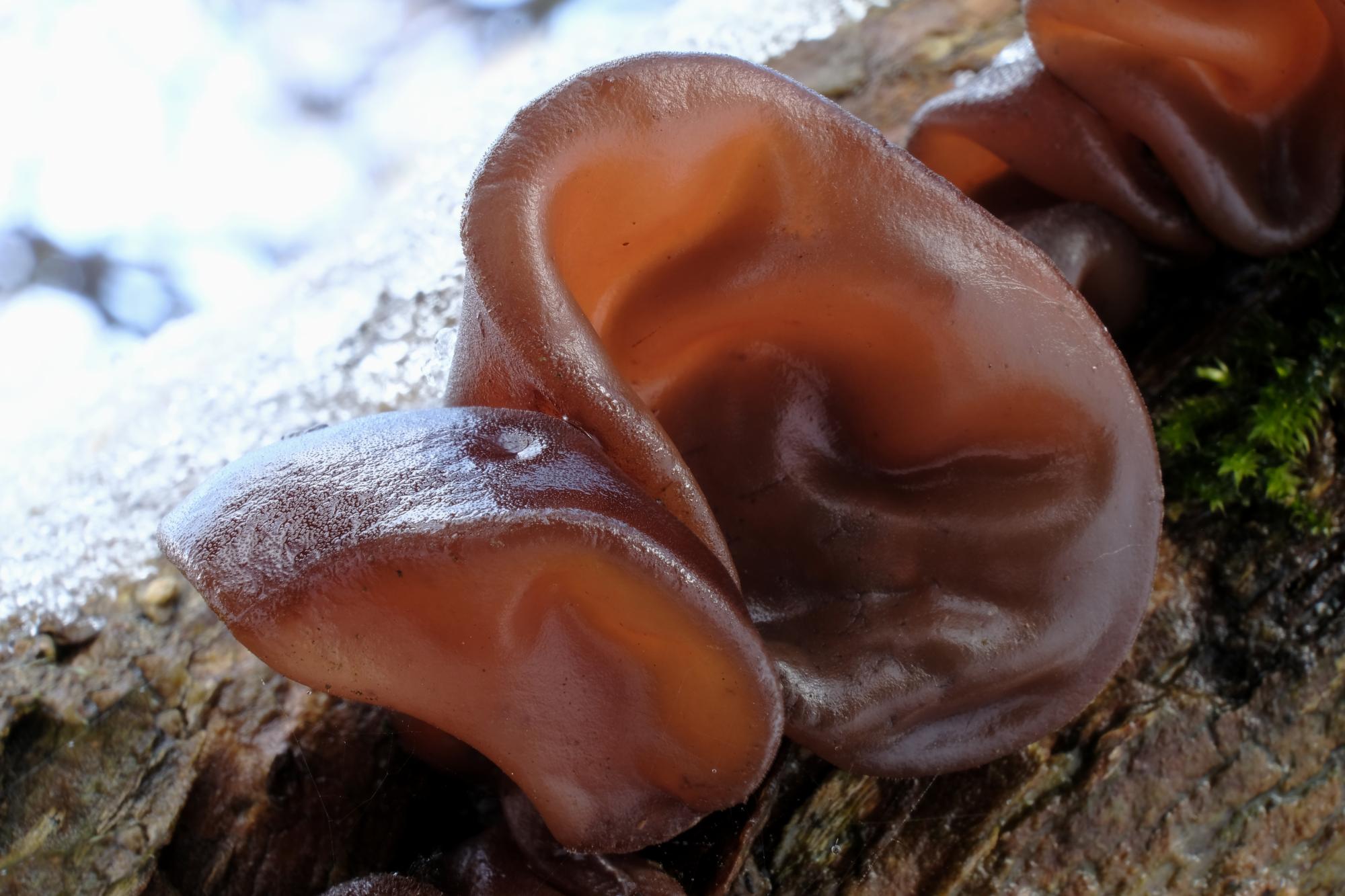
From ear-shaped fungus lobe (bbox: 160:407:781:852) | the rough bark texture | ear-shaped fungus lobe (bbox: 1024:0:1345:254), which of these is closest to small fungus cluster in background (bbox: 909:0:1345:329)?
ear-shaped fungus lobe (bbox: 1024:0:1345:254)

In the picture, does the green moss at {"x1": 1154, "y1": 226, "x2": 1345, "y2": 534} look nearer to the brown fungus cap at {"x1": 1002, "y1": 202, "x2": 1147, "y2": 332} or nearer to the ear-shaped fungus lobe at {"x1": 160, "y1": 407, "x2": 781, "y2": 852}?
the brown fungus cap at {"x1": 1002, "y1": 202, "x2": 1147, "y2": 332}

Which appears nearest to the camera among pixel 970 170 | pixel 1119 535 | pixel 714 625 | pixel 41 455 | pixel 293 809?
pixel 714 625

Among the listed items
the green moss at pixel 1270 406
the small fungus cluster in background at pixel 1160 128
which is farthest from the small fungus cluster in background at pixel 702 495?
the small fungus cluster in background at pixel 1160 128

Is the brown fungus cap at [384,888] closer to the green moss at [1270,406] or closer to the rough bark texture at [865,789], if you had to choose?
the rough bark texture at [865,789]

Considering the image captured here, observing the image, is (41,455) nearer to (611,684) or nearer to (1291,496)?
(611,684)

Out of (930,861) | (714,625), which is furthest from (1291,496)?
(714,625)
